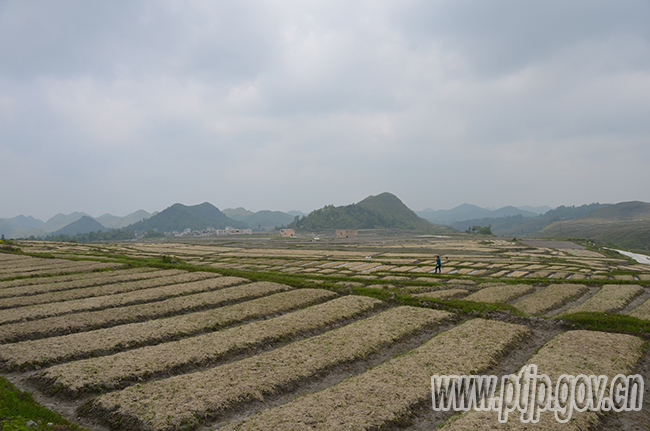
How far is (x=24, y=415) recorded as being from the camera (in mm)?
9039

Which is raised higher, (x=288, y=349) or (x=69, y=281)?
(x=69, y=281)

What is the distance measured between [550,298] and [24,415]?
29.2 m

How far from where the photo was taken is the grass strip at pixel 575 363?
9039 mm

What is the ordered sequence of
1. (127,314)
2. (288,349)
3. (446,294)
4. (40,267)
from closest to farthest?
1. (288,349)
2. (127,314)
3. (446,294)
4. (40,267)

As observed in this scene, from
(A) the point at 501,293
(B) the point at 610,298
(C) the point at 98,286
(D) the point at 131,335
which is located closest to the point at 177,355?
(D) the point at 131,335

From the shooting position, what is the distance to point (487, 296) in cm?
2453

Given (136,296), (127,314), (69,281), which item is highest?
(69,281)

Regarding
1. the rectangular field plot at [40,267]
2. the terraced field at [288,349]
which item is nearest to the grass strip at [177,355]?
the terraced field at [288,349]

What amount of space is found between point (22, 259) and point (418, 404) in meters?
52.8

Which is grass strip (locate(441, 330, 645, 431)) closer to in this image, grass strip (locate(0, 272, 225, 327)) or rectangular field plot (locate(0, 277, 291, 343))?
rectangular field plot (locate(0, 277, 291, 343))

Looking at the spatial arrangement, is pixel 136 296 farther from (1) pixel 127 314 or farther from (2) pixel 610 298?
(2) pixel 610 298

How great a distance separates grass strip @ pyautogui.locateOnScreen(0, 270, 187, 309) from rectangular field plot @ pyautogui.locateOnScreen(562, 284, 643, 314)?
32039 mm

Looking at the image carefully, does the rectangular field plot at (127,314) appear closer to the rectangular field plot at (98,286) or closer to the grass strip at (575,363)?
the rectangular field plot at (98,286)

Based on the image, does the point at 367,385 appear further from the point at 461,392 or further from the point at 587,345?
the point at 587,345
